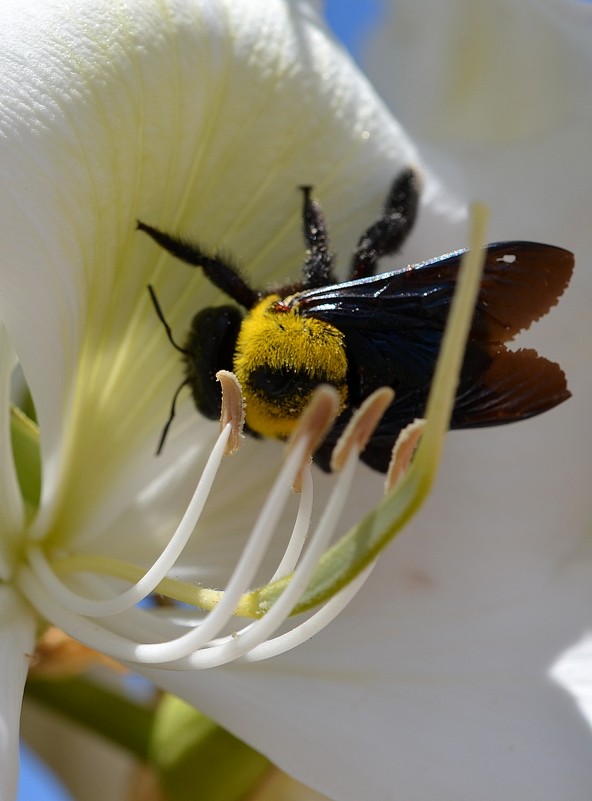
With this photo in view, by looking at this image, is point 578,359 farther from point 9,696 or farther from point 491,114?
point 9,696

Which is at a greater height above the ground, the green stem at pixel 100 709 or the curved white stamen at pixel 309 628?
the curved white stamen at pixel 309 628

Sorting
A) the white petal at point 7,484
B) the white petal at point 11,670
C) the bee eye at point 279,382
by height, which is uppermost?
the bee eye at point 279,382

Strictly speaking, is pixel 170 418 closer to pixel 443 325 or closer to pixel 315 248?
pixel 315 248

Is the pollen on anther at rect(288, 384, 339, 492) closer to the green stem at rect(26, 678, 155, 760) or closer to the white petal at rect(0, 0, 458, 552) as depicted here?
the white petal at rect(0, 0, 458, 552)

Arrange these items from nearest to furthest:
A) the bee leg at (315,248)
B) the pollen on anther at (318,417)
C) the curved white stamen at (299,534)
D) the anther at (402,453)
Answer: the pollen on anther at (318,417) < the anther at (402,453) < the curved white stamen at (299,534) < the bee leg at (315,248)

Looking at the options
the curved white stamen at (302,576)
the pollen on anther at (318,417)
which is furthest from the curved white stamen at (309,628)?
the pollen on anther at (318,417)

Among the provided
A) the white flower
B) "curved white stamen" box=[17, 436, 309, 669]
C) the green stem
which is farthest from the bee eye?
the green stem

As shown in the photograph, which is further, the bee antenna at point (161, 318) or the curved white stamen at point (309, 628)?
the bee antenna at point (161, 318)

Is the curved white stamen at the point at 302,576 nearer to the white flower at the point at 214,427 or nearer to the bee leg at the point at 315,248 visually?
the white flower at the point at 214,427
